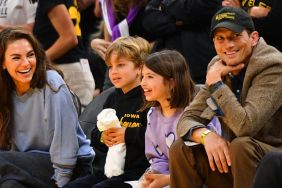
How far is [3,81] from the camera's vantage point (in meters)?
4.91

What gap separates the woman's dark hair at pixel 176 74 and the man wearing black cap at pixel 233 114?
183 millimetres

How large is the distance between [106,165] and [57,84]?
2.06 ft

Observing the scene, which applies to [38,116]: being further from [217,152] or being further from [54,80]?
[217,152]

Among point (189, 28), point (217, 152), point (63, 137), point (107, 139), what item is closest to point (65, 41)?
point (189, 28)

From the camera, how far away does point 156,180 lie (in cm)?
427

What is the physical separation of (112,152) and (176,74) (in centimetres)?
65

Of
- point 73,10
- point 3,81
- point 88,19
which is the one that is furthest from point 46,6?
point 88,19

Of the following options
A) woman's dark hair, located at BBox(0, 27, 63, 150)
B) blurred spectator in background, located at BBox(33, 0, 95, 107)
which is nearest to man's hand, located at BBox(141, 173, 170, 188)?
woman's dark hair, located at BBox(0, 27, 63, 150)

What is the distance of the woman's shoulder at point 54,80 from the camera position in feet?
15.7

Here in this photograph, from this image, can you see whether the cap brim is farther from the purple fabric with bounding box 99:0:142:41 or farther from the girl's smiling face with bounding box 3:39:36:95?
the purple fabric with bounding box 99:0:142:41

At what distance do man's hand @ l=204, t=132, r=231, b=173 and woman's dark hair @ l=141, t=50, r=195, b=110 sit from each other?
0.49 m

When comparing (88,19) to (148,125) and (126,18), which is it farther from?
(148,125)

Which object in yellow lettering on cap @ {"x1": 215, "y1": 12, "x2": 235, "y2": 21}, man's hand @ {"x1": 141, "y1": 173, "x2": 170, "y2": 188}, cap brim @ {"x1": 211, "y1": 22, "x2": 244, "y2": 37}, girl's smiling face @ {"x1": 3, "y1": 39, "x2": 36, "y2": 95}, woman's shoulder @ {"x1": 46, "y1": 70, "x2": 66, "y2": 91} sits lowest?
man's hand @ {"x1": 141, "y1": 173, "x2": 170, "y2": 188}

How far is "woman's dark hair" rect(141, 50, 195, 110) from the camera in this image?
4387mm
